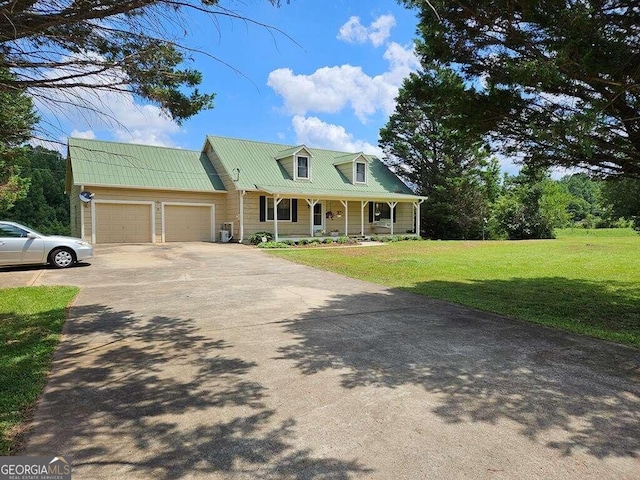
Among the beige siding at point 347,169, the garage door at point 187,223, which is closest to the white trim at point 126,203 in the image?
the garage door at point 187,223

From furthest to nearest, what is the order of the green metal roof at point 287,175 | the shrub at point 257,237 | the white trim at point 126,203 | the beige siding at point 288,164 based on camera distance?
the beige siding at point 288,164 < the green metal roof at point 287,175 < the shrub at point 257,237 < the white trim at point 126,203

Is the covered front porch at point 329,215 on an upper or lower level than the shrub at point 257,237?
upper

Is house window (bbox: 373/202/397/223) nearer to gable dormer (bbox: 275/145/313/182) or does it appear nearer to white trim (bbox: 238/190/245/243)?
gable dormer (bbox: 275/145/313/182)

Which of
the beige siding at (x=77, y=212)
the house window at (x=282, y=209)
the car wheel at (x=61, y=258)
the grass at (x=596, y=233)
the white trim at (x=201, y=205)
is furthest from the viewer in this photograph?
the grass at (x=596, y=233)

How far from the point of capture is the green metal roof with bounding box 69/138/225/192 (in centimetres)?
1908

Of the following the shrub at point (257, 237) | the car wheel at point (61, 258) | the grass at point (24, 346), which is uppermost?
the shrub at point (257, 237)

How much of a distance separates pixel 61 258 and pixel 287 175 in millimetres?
13622

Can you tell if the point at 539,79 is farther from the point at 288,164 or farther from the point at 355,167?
the point at 355,167

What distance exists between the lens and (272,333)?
Result: 17.9 ft

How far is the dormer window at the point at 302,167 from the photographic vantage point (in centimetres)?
2339

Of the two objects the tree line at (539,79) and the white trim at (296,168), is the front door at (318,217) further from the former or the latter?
the tree line at (539,79)

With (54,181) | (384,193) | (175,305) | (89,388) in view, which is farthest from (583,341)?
(54,181)

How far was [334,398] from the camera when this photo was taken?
349 cm

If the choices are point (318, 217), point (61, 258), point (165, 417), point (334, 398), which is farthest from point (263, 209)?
point (165, 417)
